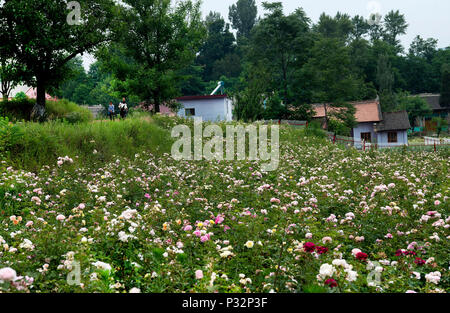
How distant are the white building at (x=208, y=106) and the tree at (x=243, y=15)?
54.5 meters

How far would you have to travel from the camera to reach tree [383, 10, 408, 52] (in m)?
78.6

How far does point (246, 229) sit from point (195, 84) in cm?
5788

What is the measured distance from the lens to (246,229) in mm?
3752

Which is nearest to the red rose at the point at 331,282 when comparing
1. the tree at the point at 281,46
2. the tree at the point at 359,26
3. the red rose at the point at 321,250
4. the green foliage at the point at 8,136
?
the red rose at the point at 321,250

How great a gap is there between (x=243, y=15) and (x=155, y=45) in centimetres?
6544

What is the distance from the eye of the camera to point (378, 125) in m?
44.6

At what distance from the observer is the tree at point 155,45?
23.7m

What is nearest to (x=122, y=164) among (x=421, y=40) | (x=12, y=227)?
(x=12, y=227)

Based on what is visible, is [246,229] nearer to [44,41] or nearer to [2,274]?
[2,274]

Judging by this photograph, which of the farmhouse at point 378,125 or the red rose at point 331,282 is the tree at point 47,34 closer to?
the red rose at point 331,282

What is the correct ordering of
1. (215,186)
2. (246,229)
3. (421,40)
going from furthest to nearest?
(421,40)
(215,186)
(246,229)

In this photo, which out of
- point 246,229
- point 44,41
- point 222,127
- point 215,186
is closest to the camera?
point 246,229

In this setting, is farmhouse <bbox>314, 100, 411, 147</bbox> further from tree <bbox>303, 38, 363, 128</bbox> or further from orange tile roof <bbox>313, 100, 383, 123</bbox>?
tree <bbox>303, 38, 363, 128</bbox>

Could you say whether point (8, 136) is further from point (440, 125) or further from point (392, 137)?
point (440, 125)
